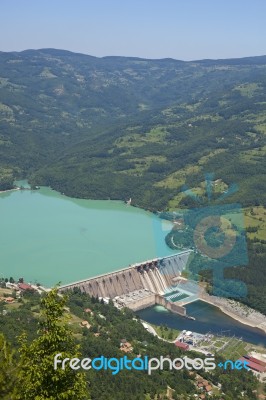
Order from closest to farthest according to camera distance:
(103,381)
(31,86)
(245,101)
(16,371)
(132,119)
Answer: (16,371) < (103,381) < (245,101) < (132,119) < (31,86)

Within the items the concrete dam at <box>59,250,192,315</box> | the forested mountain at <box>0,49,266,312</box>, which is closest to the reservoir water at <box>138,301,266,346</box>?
the concrete dam at <box>59,250,192,315</box>

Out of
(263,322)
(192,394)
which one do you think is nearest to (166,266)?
(263,322)

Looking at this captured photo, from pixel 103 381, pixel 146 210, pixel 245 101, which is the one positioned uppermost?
pixel 245 101

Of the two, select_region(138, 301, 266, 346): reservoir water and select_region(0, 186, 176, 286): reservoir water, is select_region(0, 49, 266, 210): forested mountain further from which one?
select_region(138, 301, 266, 346): reservoir water

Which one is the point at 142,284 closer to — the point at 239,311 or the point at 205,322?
the point at 205,322

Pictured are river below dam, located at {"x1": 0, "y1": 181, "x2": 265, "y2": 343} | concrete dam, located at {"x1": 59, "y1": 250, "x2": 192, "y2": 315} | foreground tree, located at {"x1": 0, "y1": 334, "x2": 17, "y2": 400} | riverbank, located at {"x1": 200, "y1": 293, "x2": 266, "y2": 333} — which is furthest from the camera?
concrete dam, located at {"x1": 59, "y1": 250, "x2": 192, "y2": 315}

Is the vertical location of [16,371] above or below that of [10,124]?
above

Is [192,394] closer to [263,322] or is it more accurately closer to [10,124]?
[263,322]
